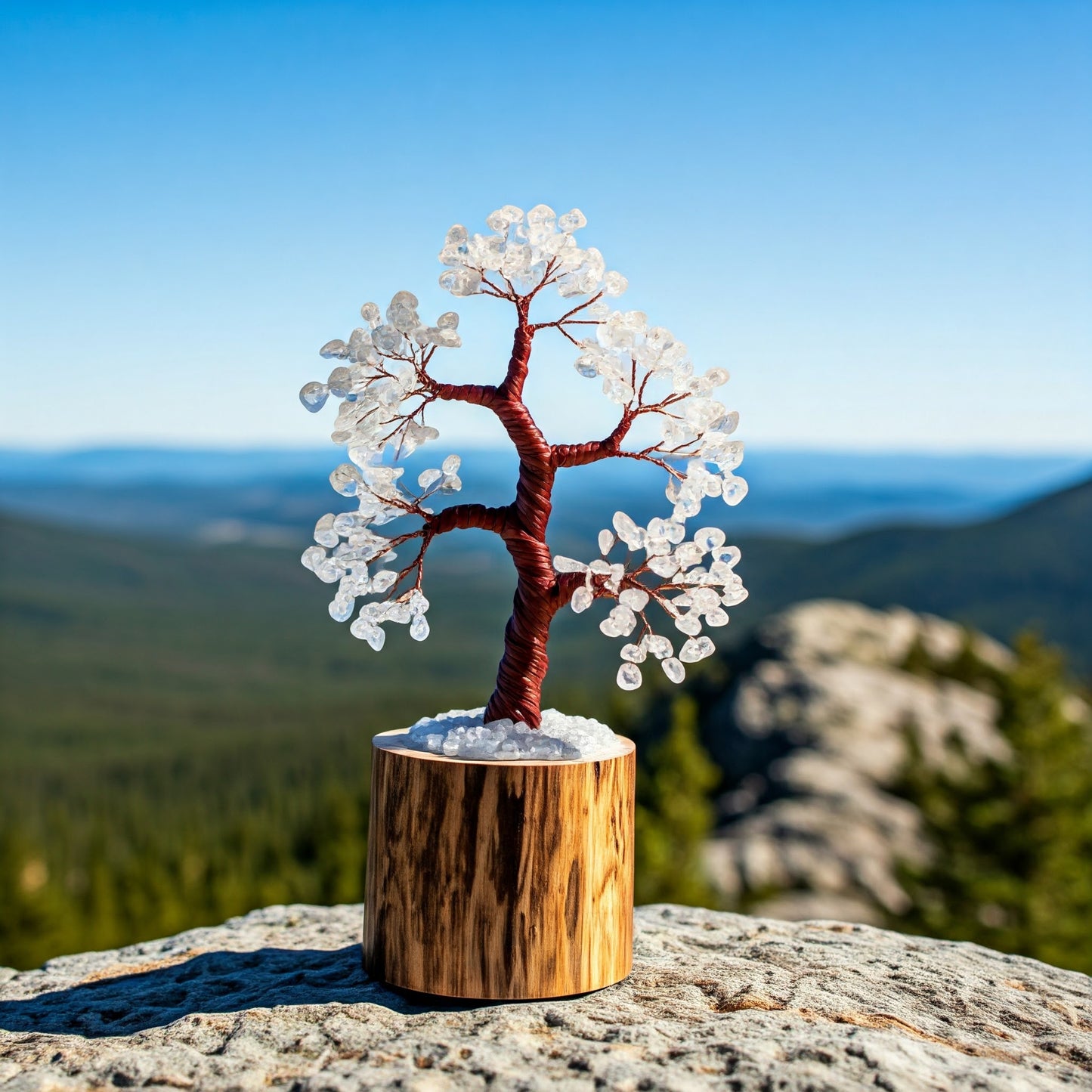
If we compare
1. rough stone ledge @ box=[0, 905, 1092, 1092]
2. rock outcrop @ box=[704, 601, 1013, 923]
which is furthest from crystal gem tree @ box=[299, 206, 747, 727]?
rock outcrop @ box=[704, 601, 1013, 923]

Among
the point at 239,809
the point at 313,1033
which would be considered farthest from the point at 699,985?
the point at 239,809

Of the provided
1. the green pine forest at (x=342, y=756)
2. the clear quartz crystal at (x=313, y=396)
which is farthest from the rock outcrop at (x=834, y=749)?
the clear quartz crystal at (x=313, y=396)

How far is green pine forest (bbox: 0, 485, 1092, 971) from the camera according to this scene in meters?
18.6

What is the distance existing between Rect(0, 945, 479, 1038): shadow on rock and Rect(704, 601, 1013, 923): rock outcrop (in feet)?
53.8

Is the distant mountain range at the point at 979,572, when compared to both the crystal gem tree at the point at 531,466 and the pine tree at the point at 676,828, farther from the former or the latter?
the crystal gem tree at the point at 531,466

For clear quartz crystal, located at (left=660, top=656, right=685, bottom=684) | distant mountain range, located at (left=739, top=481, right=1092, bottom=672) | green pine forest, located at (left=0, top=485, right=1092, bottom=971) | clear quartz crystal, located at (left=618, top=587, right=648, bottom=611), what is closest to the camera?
clear quartz crystal, located at (left=618, top=587, right=648, bottom=611)

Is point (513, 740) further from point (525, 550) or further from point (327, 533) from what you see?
point (327, 533)

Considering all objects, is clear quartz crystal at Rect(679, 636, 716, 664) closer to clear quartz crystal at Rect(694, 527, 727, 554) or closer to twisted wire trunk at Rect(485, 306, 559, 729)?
clear quartz crystal at Rect(694, 527, 727, 554)

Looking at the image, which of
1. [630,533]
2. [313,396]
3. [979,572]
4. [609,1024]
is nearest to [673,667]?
[630,533]

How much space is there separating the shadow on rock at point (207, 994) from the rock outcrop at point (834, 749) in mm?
16383

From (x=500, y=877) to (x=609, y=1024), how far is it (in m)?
0.73

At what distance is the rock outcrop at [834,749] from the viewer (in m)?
21.5

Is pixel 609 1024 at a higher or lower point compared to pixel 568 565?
lower

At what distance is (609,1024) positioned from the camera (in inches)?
164
